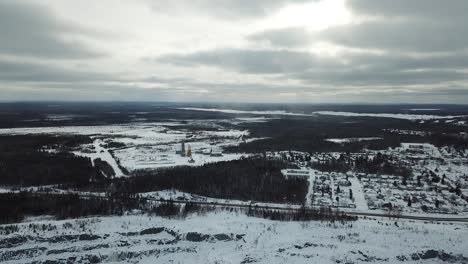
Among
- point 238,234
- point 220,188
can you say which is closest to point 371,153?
point 220,188

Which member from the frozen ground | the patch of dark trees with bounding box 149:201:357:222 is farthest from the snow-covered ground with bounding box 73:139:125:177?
the frozen ground

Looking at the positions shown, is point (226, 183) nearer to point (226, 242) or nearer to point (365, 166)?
point (226, 242)

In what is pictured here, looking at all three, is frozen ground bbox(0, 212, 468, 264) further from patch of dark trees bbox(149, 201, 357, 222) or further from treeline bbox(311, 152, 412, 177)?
treeline bbox(311, 152, 412, 177)

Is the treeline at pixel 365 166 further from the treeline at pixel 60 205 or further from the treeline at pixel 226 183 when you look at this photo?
the treeline at pixel 60 205

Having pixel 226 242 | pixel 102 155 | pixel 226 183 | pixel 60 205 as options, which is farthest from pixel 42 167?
pixel 226 242

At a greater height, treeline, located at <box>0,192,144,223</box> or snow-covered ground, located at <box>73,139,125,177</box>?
treeline, located at <box>0,192,144,223</box>

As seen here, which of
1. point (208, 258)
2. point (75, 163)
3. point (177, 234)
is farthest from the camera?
point (75, 163)

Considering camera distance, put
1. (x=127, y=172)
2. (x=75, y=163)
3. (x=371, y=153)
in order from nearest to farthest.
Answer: (x=127, y=172), (x=75, y=163), (x=371, y=153)

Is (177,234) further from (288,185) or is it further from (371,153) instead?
(371,153)
